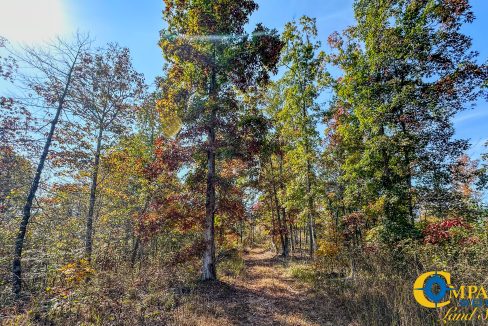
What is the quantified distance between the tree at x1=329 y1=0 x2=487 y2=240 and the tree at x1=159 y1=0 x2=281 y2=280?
5399 mm

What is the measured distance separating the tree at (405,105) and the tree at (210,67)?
5.40 metres

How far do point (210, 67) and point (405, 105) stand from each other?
28.3 feet

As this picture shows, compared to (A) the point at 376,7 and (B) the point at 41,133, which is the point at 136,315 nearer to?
(B) the point at 41,133

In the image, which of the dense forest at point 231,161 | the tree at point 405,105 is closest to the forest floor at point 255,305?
the dense forest at point 231,161

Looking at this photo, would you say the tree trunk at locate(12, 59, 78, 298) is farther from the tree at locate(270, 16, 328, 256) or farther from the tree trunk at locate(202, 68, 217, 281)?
the tree at locate(270, 16, 328, 256)

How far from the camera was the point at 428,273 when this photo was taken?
5.31m

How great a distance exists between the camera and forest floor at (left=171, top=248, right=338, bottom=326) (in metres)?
5.58

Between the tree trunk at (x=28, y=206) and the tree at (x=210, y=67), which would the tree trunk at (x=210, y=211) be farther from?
the tree trunk at (x=28, y=206)

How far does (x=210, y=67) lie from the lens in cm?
902

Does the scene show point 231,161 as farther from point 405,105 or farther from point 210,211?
point 405,105

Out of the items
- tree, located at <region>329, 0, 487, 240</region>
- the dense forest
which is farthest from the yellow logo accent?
tree, located at <region>329, 0, 487, 240</region>

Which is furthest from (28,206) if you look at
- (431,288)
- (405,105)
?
(405,105)

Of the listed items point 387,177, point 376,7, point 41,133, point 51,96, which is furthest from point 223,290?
point 376,7

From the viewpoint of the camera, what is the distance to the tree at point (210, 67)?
847 cm
